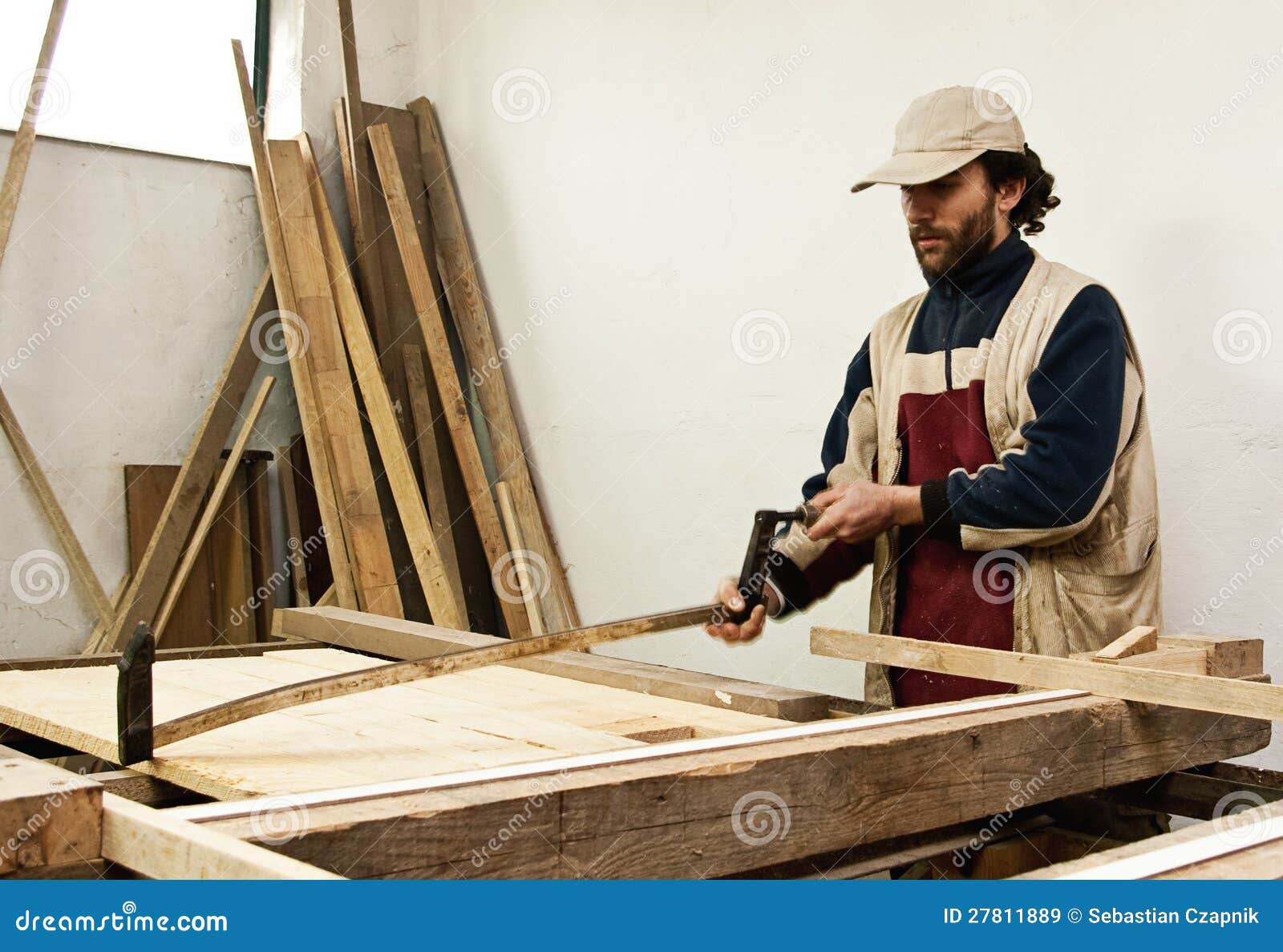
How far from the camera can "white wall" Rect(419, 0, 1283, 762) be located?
282cm

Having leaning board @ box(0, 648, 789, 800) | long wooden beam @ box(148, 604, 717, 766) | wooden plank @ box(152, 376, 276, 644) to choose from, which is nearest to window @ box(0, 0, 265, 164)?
wooden plank @ box(152, 376, 276, 644)

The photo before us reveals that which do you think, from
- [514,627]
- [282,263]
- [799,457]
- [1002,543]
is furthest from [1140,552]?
[282,263]

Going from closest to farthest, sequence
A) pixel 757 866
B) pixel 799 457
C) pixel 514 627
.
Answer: pixel 757 866 → pixel 799 457 → pixel 514 627

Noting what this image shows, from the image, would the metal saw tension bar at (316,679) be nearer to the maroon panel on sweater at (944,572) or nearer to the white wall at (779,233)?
the maroon panel on sweater at (944,572)

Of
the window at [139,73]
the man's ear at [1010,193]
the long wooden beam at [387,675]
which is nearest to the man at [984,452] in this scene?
the man's ear at [1010,193]

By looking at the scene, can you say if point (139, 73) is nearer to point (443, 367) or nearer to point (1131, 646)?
point (443, 367)

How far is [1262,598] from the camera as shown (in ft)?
9.02

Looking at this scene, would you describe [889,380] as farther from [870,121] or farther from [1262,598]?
[870,121]

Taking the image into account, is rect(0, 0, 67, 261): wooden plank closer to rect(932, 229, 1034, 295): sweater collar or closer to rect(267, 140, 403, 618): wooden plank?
rect(267, 140, 403, 618): wooden plank

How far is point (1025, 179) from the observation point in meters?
2.57

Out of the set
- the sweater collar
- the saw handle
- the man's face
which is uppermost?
the man's face

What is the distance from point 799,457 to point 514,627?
1.69 meters

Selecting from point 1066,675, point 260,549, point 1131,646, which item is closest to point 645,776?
point 1066,675

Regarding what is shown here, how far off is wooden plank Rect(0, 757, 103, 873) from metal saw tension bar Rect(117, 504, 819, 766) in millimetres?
412
